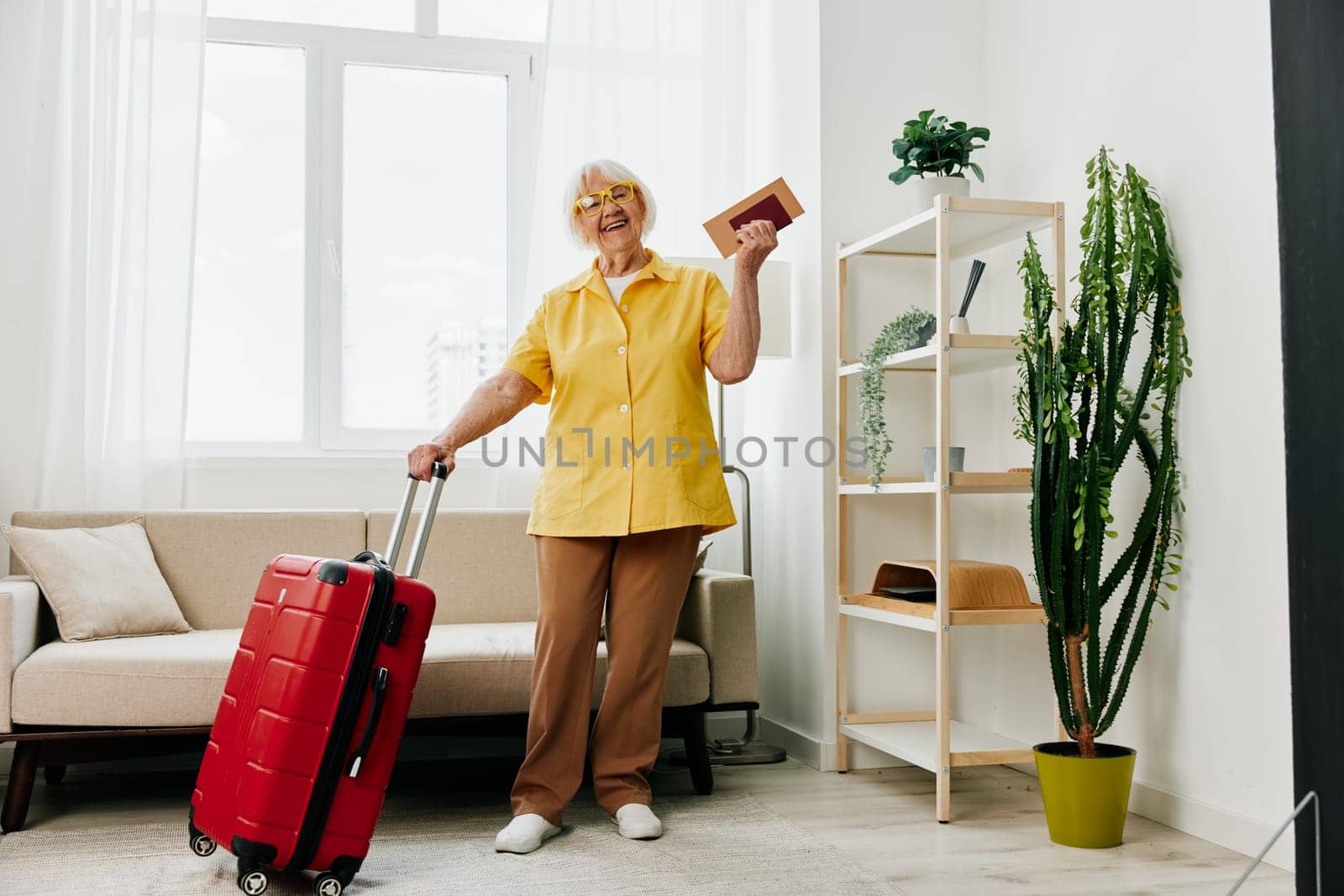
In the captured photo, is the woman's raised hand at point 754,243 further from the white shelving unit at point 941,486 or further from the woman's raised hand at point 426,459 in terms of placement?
the woman's raised hand at point 426,459

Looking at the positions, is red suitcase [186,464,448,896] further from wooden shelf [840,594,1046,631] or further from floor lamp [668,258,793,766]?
floor lamp [668,258,793,766]

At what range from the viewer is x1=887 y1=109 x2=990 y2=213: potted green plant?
2.98m

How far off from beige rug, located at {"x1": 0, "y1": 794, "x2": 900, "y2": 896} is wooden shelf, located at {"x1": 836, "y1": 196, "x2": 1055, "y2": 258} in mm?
1403

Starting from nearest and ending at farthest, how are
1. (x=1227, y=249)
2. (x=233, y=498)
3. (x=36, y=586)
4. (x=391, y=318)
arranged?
(x=1227, y=249) → (x=36, y=586) → (x=233, y=498) → (x=391, y=318)

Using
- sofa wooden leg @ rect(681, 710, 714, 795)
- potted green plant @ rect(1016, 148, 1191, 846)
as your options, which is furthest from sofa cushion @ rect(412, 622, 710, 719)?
potted green plant @ rect(1016, 148, 1191, 846)

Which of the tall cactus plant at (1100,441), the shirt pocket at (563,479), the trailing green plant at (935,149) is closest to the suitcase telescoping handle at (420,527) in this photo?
the shirt pocket at (563,479)

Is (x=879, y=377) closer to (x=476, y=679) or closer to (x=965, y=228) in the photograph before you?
(x=965, y=228)

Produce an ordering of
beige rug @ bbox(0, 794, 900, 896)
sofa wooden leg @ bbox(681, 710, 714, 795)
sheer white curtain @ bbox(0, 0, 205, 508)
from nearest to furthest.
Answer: beige rug @ bbox(0, 794, 900, 896) → sofa wooden leg @ bbox(681, 710, 714, 795) → sheer white curtain @ bbox(0, 0, 205, 508)

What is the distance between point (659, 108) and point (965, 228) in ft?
3.92

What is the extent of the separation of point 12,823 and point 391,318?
1788 mm

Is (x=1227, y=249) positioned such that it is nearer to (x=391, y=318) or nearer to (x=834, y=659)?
(x=834, y=659)

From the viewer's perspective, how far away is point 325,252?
11.9 ft

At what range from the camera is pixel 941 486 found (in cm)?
267

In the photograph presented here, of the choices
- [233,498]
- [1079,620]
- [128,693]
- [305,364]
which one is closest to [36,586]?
[128,693]
